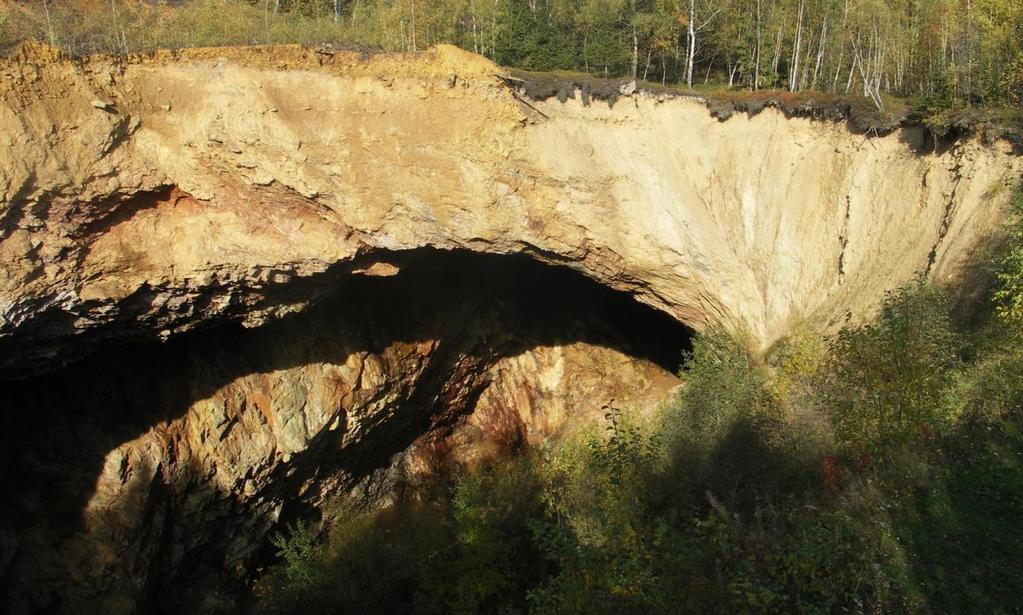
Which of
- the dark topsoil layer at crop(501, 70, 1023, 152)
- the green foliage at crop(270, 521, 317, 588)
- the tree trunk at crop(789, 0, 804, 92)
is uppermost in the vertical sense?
the tree trunk at crop(789, 0, 804, 92)

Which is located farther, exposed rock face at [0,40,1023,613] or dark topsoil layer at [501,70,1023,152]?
dark topsoil layer at [501,70,1023,152]

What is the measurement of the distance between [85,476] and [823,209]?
14.3m

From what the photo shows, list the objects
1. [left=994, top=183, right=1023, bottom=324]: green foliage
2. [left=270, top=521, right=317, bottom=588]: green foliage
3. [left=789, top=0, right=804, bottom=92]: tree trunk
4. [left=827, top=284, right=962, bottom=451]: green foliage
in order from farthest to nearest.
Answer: [left=789, top=0, right=804, bottom=92]: tree trunk, [left=270, top=521, right=317, bottom=588]: green foliage, [left=827, top=284, right=962, bottom=451]: green foliage, [left=994, top=183, right=1023, bottom=324]: green foliage

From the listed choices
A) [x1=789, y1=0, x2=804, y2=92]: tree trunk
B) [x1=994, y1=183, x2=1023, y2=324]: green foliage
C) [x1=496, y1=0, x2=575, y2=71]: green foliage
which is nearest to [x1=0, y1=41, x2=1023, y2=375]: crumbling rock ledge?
[x1=994, y1=183, x2=1023, y2=324]: green foliage

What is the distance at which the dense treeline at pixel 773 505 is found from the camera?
677 centimetres

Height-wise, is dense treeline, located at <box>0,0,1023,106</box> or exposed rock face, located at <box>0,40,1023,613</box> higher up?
dense treeline, located at <box>0,0,1023,106</box>

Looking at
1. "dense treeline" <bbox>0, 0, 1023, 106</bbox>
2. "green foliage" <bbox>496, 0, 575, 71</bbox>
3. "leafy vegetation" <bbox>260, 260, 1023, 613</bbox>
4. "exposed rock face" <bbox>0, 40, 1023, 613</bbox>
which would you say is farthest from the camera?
"green foliage" <bbox>496, 0, 575, 71</bbox>

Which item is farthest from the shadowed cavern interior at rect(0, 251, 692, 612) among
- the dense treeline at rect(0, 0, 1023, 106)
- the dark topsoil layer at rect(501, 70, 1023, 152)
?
the dense treeline at rect(0, 0, 1023, 106)

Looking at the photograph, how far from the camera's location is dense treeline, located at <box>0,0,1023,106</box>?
1288cm

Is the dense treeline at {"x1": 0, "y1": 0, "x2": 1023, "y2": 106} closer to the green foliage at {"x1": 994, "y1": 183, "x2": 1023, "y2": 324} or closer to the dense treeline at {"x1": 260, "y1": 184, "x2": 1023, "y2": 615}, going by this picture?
the green foliage at {"x1": 994, "y1": 183, "x2": 1023, "y2": 324}

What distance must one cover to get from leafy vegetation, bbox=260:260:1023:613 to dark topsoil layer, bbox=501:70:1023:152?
123 inches

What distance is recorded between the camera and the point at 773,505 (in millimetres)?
8547

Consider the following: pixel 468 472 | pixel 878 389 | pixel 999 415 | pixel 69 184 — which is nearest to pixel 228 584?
pixel 468 472

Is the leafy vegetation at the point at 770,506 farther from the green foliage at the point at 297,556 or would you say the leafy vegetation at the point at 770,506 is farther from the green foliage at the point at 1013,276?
the green foliage at the point at 1013,276
